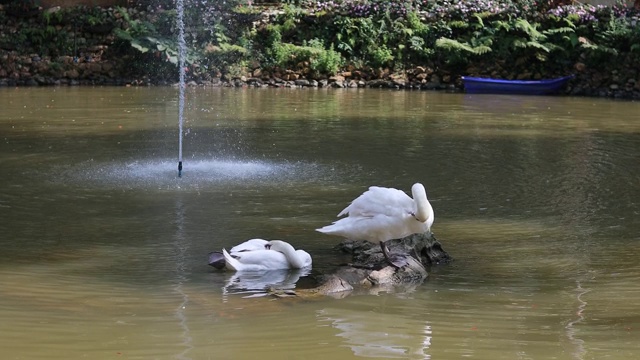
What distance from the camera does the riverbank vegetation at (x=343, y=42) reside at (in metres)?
28.2

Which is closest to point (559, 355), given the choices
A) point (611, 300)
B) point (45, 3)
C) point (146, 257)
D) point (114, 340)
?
point (611, 300)

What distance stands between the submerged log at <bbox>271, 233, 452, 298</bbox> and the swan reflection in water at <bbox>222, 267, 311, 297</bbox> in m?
0.20

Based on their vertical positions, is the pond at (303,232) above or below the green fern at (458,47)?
below

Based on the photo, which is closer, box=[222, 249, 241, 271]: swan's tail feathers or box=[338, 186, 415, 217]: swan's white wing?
box=[338, 186, 415, 217]: swan's white wing

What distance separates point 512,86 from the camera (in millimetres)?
26938

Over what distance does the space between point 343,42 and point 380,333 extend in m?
23.5

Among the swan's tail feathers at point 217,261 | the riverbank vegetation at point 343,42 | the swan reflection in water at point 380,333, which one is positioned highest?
the riverbank vegetation at point 343,42

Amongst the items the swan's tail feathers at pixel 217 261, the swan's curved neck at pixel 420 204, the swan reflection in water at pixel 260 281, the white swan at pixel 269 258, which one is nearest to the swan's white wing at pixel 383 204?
the swan's curved neck at pixel 420 204

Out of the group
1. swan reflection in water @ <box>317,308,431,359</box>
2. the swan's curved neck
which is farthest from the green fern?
swan reflection in water @ <box>317,308,431,359</box>

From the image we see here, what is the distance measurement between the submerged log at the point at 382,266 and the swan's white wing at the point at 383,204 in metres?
0.31

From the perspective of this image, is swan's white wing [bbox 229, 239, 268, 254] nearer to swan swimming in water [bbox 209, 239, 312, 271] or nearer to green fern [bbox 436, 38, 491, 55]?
swan swimming in water [bbox 209, 239, 312, 271]

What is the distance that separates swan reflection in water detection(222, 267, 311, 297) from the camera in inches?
301

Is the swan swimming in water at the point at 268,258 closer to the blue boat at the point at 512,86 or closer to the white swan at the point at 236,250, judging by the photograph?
the white swan at the point at 236,250

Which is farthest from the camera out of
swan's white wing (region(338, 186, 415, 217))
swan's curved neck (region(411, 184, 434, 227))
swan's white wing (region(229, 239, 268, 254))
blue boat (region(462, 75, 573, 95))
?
blue boat (region(462, 75, 573, 95))
